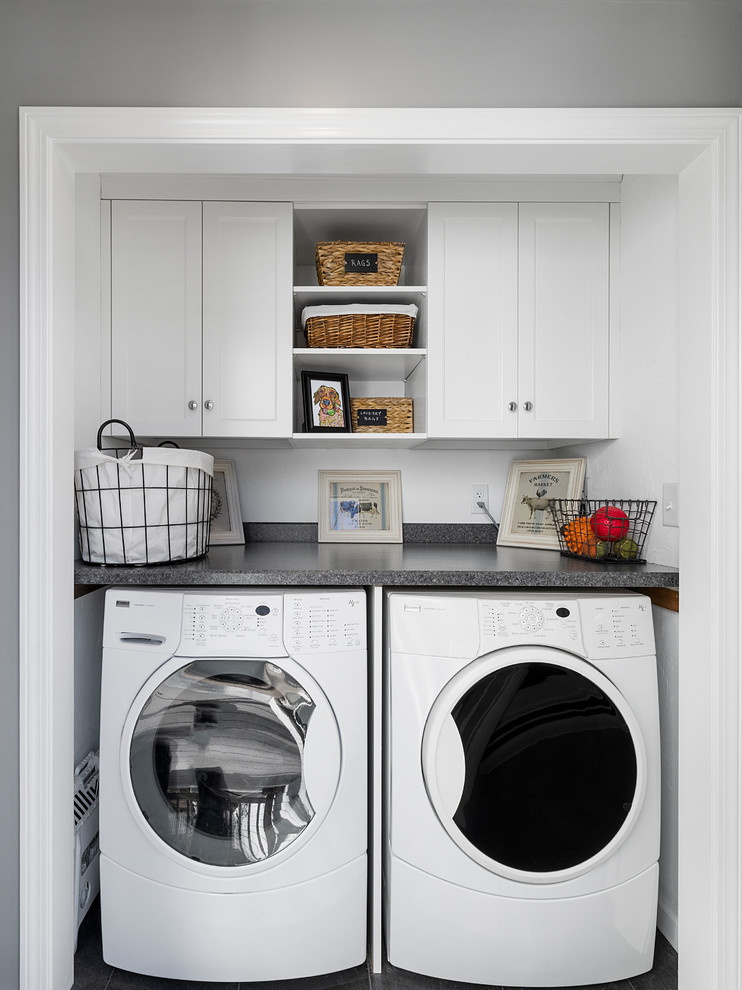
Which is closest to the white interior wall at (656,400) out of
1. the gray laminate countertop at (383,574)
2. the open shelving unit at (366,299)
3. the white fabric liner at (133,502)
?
the gray laminate countertop at (383,574)

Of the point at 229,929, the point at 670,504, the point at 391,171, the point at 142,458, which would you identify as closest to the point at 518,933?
the point at 229,929

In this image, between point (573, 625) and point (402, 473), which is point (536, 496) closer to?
point (402, 473)

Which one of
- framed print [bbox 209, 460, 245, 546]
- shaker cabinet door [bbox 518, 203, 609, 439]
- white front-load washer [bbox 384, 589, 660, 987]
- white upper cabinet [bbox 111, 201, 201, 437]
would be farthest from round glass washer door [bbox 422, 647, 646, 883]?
white upper cabinet [bbox 111, 201, 201, 437]

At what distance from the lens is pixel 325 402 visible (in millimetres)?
2303

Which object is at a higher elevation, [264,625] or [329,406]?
[329,406]

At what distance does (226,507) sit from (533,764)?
1418mm

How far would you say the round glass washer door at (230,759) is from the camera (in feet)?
5.08

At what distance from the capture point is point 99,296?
2.10 meters

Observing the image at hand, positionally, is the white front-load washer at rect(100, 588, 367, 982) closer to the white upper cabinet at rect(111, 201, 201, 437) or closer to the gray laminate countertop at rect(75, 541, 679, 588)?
the gray laminate countertop at rect(75, 541, 679, 588)

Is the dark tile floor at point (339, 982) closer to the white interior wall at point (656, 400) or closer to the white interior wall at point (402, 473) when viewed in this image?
the white interior wall at point (656, 400)
